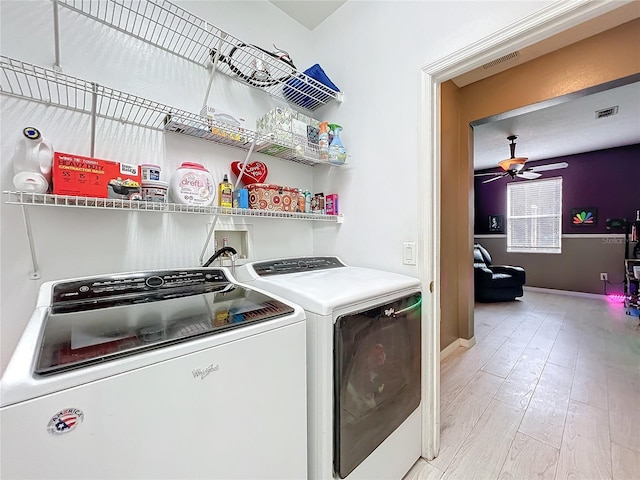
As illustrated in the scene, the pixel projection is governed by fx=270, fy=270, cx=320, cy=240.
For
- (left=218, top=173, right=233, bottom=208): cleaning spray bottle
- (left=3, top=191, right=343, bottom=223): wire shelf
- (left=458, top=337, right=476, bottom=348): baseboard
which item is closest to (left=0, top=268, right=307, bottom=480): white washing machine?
(left=3, top=191, right=343, bottom=223): wire shelf

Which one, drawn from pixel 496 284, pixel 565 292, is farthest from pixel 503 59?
pixel 565 292

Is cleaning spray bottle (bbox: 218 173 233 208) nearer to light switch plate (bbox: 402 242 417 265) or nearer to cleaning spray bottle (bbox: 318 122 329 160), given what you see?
cleaning spray bottle (bbox: 318 122 329 160)

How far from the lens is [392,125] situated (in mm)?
1521

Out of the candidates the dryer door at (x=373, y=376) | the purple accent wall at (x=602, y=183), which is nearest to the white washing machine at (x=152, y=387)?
the dryer door at (x=373, y=376)

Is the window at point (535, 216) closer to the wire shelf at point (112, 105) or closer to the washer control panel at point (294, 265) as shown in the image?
the washer control panel at point (294, 265)

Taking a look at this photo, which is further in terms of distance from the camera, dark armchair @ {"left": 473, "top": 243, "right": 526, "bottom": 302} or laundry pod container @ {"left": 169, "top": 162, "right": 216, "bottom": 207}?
dark armchair @ {"left": 473, "top": 243, "right": 526, "bottom": 302}

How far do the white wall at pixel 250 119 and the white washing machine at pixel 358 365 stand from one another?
1.09ft

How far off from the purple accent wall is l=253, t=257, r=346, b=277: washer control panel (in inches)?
236

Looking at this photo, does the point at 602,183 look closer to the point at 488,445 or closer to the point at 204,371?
the point at 488,445

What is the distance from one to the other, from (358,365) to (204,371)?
0.60 meters

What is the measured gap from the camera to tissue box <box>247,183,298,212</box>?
149 centimetres

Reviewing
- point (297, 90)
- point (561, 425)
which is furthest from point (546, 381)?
point (297, 90)

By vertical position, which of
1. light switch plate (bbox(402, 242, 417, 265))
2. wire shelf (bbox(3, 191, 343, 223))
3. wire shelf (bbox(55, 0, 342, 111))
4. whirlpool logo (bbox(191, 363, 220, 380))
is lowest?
A: whirlpool logo (bbox(191, 363, 220, 380))

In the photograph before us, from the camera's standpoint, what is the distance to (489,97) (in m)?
2.68
